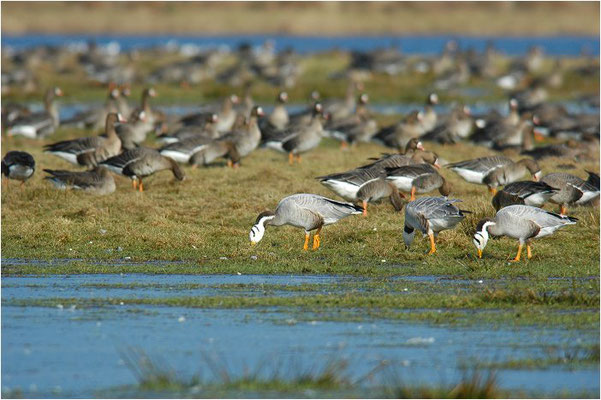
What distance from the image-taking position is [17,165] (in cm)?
1906

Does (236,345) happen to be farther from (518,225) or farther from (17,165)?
(17,165)

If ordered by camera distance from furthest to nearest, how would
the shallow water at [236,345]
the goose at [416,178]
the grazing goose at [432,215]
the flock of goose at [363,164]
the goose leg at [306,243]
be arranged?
the goose at [416,178] → the goose leg at [306,243] → the flock of goose at [363,164] → the grazing goose at [432,215] → the shallow water at [236,345]

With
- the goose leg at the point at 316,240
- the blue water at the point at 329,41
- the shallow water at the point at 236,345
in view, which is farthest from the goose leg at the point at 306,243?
the blue water at the point at 329,41

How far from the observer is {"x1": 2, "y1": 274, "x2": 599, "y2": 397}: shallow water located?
9000mm

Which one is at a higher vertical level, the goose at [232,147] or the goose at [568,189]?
the goose at [568,189]

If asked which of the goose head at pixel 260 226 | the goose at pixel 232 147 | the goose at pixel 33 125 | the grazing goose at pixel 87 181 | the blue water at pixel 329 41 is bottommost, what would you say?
the blue water at pixel 329 41

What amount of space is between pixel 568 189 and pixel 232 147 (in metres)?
8.94

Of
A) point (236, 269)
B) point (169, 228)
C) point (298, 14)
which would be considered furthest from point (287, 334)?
point (298, 14)

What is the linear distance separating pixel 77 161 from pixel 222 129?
8.31m

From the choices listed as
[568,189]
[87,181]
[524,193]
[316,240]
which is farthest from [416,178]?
[87,181]

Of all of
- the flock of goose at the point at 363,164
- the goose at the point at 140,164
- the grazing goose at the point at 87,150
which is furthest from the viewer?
the grazing goose at the point at 87,150

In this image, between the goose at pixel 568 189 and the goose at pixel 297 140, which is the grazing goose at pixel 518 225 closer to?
the goose at pixel 568 189

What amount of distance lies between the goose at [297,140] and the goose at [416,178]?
6278 mm

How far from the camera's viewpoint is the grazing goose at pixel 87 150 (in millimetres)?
21688
